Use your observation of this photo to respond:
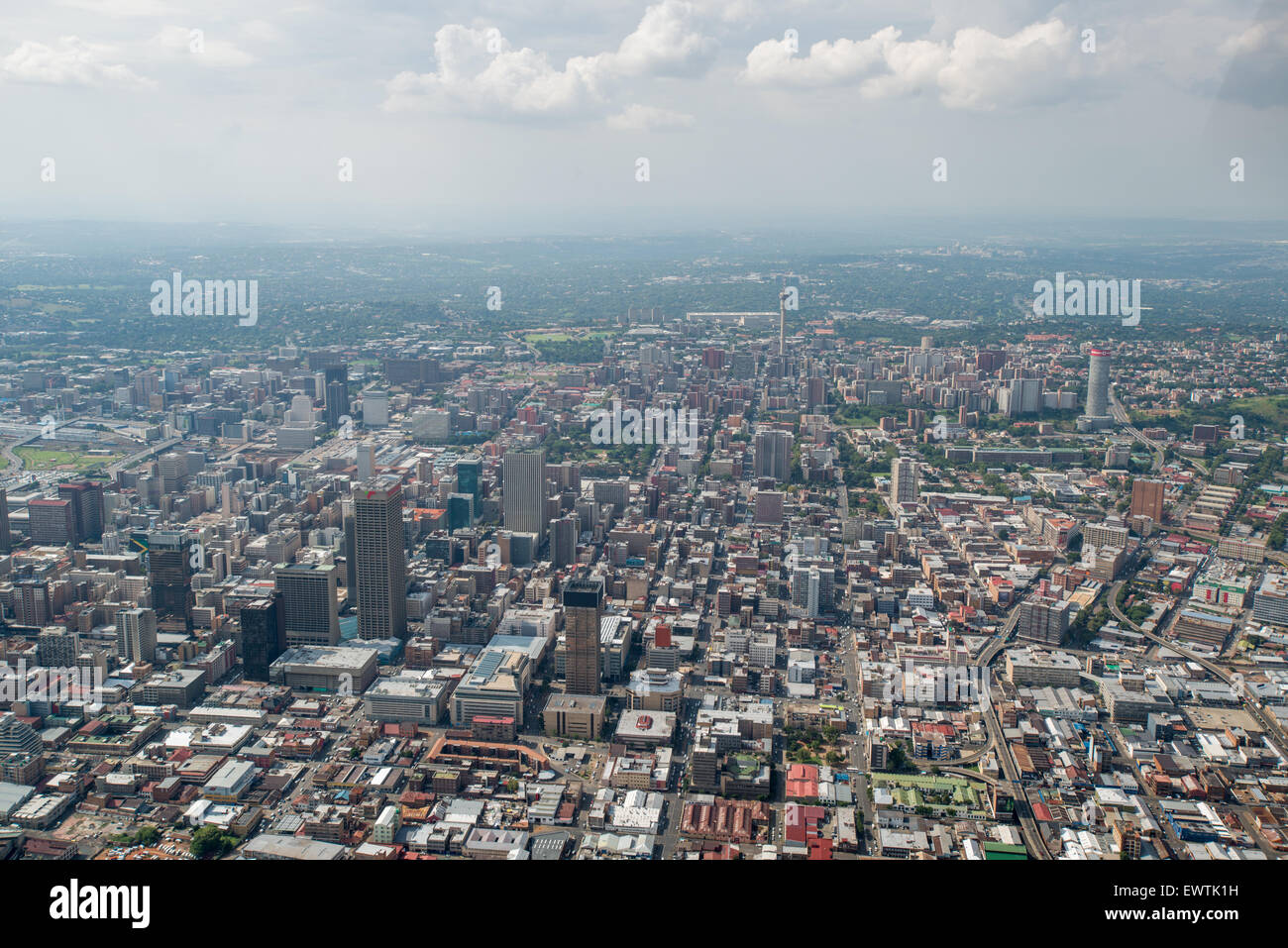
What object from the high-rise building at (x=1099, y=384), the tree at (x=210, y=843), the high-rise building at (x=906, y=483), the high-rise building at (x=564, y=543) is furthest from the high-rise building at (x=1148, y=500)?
the tree at (x=210, y=843)

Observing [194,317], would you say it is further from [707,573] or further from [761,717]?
[761,717]

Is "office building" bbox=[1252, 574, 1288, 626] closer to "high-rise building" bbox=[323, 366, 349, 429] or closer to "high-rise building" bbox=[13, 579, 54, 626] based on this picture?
"high-rise building" bbox=[13, 579, 54, 626]

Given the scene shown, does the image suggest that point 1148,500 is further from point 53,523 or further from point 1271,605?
point 53,523

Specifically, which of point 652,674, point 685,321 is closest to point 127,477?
point 652,674

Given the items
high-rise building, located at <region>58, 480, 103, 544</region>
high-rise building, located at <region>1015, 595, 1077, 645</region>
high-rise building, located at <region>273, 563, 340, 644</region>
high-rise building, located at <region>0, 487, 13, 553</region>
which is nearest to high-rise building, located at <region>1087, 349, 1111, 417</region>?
high-rise building, located at <region>1015, 595, 1077, 645</region>

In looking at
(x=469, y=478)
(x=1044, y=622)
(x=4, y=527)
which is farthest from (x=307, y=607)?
(x=1044, y=622)

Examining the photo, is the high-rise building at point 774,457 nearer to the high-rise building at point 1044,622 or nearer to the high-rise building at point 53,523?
the high-rise building at point 1044,622
